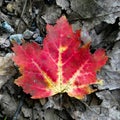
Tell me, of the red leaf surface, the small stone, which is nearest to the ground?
the small stone

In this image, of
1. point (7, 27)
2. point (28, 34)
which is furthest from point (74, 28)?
point (7, 27)

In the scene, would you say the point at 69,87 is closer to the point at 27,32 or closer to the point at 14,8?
the point at 27,32

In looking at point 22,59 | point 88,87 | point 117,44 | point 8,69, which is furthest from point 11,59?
point 117,44

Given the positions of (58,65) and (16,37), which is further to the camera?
(16,37)

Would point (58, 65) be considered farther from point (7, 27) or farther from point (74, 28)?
point (7, 27)

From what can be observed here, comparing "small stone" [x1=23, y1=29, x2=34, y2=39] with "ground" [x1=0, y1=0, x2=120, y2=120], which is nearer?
"ground" [x1=0, y1=0, x2=120, y2=120]

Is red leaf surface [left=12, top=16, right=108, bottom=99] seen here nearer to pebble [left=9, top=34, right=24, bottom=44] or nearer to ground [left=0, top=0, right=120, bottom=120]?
ground [left=0, top=0, right=120, bottom=120]
